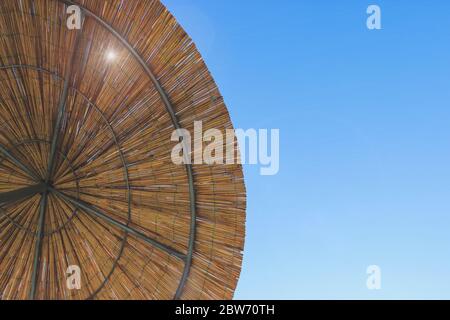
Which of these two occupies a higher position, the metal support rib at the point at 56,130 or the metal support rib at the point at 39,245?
the metal support rib at the point at 56,130

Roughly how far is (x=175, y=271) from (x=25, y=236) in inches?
79.3

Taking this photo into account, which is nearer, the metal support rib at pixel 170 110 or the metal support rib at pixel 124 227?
the metal support rib at pixel 170 110

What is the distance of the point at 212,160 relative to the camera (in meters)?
6.10

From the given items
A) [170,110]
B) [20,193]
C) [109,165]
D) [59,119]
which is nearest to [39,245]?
[20,193]

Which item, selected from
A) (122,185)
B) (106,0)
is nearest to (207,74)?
(106,0)

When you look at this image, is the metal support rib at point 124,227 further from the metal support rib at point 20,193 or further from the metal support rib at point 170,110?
the metal support rib at point 20,193

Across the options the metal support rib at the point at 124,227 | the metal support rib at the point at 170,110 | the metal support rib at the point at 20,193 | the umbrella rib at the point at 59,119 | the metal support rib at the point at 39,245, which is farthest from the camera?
the metal support rib at the point at 124,227

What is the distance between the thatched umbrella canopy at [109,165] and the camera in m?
5.59

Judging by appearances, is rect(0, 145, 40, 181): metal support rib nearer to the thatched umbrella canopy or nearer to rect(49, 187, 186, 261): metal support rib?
the thatched umbrella canopy

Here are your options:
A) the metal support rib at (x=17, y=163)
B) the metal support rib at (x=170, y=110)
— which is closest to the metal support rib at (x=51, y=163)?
the metal support rib at (x=17, y=163)

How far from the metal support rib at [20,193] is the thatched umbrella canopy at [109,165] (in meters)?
0.03

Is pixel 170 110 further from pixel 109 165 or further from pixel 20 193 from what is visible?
pixel 20 193

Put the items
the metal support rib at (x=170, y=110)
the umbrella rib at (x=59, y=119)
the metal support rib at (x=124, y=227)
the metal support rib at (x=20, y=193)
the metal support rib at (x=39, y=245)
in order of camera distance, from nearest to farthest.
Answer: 1. the metal support rib at (x=20, y=193)
2. the metal support rib at (x=170, y=110)
3. the umbrella rib at (x=59, y=119)
4. the metal support rib at (x=39, y=245)
5. the metal support rib at (x=124, y=227)
